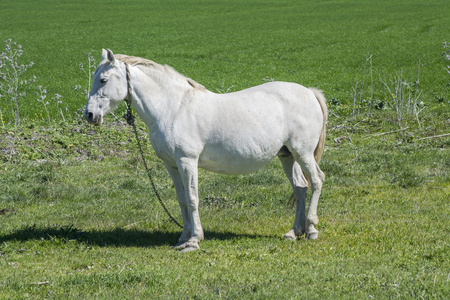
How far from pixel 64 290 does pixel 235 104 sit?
120 inches

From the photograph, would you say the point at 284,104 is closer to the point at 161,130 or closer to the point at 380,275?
the point at 161,130

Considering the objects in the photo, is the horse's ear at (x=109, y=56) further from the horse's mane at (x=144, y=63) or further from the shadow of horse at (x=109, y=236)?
the shadow of horse at (x=109, y=236)

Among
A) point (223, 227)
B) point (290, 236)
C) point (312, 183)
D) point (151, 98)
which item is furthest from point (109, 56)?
point (290, 236)

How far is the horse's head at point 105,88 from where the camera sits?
655 cm

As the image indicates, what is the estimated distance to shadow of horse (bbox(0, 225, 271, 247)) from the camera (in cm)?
719

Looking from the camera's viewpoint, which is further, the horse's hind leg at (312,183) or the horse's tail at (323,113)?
the horse's tail at (323,113)

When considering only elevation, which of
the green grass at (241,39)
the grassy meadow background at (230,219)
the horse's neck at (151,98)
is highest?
the horse's neck at (151,98)

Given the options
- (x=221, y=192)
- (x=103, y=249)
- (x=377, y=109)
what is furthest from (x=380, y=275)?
(x=377, y=109)

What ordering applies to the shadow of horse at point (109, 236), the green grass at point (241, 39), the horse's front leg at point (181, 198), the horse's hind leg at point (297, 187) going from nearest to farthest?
the horse's front leg at point (181, 198), the shadow of horse at point (109, 236), the horse's hind leg at point (297, 187), the green grass at point (241, 39)

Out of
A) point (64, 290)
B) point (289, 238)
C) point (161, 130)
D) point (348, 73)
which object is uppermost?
point (161, 130)

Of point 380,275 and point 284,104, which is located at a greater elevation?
point 284,104

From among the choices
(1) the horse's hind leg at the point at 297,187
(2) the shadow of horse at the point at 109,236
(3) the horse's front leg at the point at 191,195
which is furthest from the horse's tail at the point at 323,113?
(3) the horse's front leg at the point at 191,195

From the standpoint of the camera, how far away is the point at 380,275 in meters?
5.36

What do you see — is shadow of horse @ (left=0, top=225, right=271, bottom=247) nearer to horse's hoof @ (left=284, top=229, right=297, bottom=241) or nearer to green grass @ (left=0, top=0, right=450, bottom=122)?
horse's hoof @ (left=284, top=229, right=297, bottom=241)
